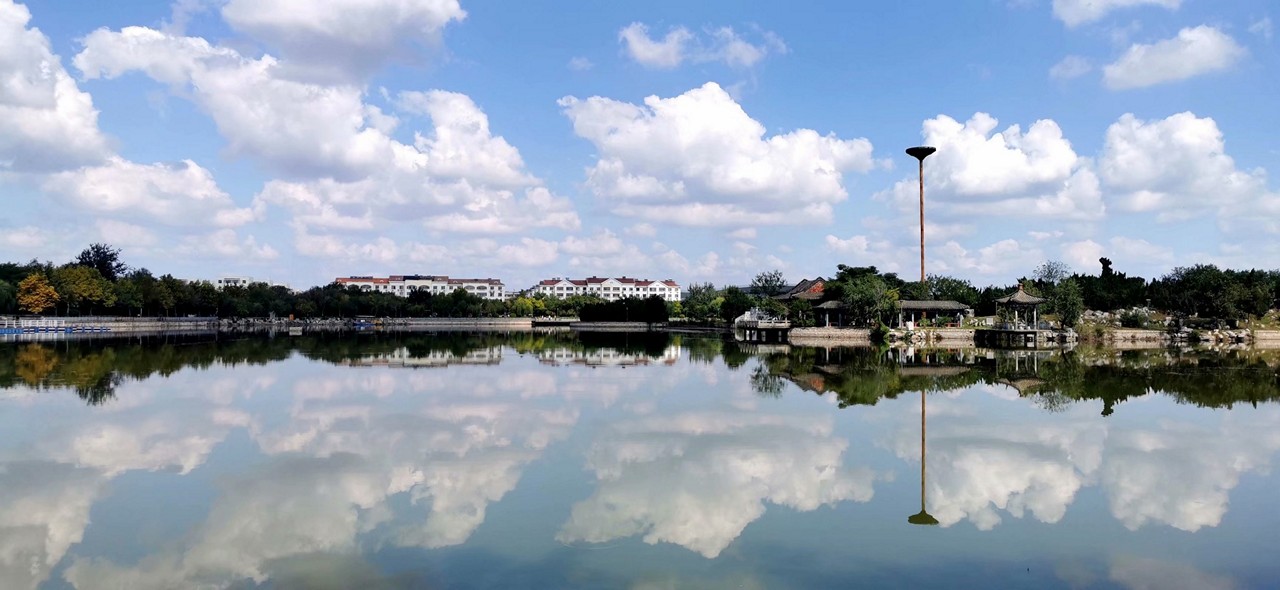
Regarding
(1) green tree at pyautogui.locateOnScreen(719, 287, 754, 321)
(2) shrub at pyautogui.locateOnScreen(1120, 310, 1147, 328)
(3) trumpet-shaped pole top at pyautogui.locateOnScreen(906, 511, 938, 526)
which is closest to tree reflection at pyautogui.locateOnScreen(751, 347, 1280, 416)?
(3) trumpet-shaped pole top at pyautogui.locateOnScreen(906, 511, 938, 526)

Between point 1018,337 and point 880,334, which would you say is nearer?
point 880,334

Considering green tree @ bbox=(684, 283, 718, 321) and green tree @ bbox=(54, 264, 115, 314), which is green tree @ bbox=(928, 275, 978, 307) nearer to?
green tree @ bbox=(684, 283, 718, 321)

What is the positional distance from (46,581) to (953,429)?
12.8m

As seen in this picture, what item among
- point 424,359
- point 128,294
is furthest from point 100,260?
point 424,359

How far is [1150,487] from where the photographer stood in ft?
32.8

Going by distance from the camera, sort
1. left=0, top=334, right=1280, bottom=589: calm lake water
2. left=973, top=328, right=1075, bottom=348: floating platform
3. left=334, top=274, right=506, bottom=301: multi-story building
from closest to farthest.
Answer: left=0, top=334, right=1280, bottom=589: calm lake water, left=973, top=328, right=1075, bottom=348: floating platform, left=334, top=274, right=506, bottom=301: multi-story building

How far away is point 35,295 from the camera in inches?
2491

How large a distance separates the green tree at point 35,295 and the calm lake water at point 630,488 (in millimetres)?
52913

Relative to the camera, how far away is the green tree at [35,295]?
63281mm

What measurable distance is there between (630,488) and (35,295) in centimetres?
7065

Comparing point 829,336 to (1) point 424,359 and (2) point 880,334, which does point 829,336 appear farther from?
(1) point 424,359

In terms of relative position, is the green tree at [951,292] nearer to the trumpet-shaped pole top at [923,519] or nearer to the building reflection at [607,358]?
the building reflection at [607,358]

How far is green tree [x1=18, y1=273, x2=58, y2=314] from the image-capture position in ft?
208

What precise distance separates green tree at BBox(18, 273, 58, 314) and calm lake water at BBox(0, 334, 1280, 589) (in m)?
52.9
